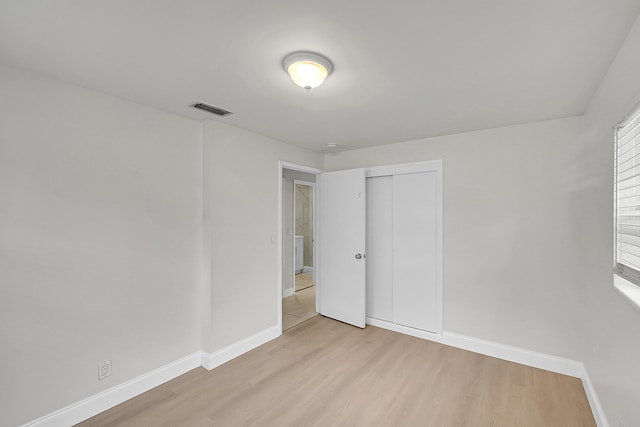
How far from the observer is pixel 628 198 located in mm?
1558

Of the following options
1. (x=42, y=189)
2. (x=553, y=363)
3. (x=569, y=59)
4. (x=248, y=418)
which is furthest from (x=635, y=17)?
(x=42, y=189)

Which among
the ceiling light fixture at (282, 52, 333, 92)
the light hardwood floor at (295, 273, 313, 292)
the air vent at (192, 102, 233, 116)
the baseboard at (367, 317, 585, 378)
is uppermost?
the air vent at (192, 102, 233, 116)

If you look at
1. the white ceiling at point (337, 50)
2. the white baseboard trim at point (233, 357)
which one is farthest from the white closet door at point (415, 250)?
the white ceiling at point (337, 50)

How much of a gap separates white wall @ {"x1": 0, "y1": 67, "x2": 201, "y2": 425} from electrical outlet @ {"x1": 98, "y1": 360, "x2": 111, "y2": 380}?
0.12 feet

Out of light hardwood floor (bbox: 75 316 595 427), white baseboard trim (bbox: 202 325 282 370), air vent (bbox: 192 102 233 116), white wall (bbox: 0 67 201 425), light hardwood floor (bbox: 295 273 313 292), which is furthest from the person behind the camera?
light hardwood floor (bbox: 295 273 313 292)

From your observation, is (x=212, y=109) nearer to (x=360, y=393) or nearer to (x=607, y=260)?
(x=360, y=393)

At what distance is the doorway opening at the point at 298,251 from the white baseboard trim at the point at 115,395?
134cm

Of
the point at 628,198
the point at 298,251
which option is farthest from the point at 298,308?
the point at 628,198

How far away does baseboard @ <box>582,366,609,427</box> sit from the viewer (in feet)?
6.27

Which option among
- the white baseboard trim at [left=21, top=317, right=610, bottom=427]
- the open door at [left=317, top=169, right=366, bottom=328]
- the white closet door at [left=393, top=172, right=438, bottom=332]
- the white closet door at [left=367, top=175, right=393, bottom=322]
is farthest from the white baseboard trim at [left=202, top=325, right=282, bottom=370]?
the white closet door at [left=393, top=172, right=438, bottom=332]

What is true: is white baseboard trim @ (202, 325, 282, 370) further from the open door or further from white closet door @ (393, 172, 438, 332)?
white closet door @ (393, 172, 438, 332)

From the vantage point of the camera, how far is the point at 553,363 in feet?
8.91

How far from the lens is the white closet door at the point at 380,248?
3.84m

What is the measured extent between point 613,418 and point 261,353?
2.74 meters
